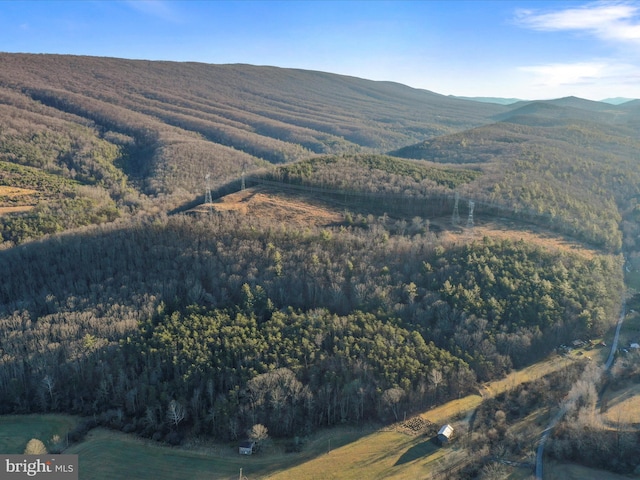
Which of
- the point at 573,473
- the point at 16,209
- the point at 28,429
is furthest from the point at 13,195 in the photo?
the point at 573,473

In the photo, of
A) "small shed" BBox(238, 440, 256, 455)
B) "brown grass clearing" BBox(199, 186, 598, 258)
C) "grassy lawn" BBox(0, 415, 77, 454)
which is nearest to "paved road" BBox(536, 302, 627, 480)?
"brown grass clearing" BBox(199, 186, 598, 258)

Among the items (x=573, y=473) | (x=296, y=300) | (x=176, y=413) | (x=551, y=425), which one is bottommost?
(x=573, y=473)

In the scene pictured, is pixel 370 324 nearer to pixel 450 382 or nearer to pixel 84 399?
pixel 450 382

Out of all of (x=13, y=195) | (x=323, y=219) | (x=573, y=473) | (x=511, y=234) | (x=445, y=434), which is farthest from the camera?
(x=13, y=195)

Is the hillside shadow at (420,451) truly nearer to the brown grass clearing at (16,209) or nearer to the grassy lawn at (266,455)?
the grassy lawn at (266,455)

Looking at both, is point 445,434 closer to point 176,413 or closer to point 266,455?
point 266,455

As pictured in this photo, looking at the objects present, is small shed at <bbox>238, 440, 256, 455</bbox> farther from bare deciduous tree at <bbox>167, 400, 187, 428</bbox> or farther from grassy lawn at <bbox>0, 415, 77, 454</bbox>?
grassy lawn at <bbox>0, 415, 77, 454</bbox>

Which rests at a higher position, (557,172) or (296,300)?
(557,172)
